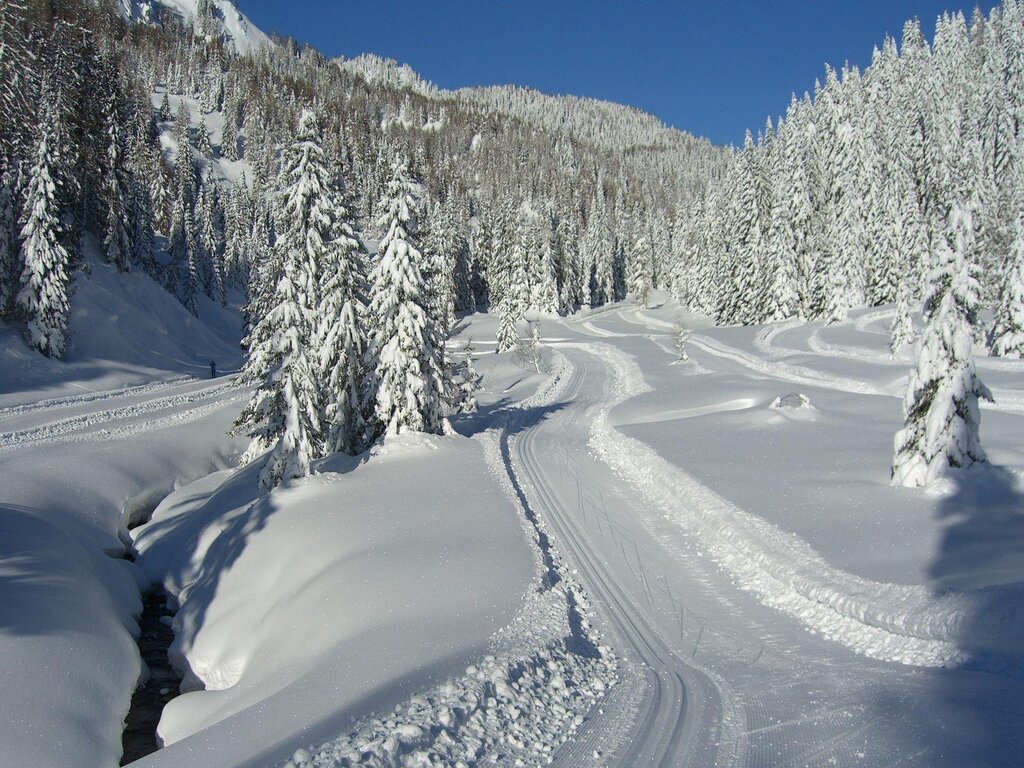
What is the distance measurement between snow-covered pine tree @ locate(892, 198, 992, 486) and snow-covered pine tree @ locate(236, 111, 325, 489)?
644 inches

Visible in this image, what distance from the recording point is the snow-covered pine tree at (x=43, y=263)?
Answer: 36094 millimetres

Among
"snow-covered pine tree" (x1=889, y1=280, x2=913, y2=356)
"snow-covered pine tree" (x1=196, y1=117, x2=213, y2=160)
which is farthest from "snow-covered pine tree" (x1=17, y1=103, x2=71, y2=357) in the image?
"snow-covered pine tree" (x1=196, y1=117, x2=213, y2=160)

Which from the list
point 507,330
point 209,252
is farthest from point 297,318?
point 209,252

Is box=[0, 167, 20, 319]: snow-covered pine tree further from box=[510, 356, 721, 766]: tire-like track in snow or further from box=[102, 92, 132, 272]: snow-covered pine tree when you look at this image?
box=[510, 356, 721, 766]: tire-like track in snow

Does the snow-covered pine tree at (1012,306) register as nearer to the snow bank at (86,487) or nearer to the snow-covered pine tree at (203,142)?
the snow bank at (86,487)

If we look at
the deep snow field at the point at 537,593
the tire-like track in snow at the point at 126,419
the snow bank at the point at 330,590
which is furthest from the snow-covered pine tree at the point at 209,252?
the snow bank at the point at 330,590

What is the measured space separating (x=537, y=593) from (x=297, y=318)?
482 inches

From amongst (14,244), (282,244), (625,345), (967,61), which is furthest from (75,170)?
(967,61)

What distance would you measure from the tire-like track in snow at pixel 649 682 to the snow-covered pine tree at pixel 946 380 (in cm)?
819

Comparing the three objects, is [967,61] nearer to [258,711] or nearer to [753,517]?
[753,517]

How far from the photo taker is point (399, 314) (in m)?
21.6

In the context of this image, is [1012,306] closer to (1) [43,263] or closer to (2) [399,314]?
(2) [399,314]

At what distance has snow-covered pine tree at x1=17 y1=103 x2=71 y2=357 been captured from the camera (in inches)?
1421

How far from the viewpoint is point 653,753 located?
6.56 meters
